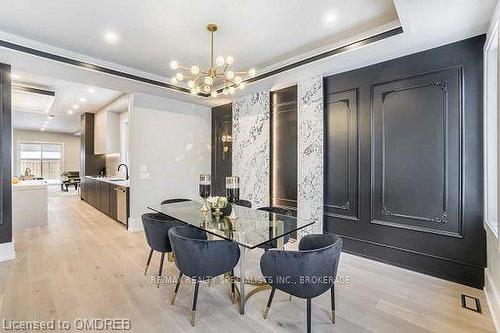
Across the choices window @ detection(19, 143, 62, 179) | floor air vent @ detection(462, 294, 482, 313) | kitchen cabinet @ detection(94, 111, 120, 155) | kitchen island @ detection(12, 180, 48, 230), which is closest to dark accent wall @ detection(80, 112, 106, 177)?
kitchen cabinet @ detection(94, 111, 120, 155)

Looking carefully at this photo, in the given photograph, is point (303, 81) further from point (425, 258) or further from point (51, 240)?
point (51, 240)

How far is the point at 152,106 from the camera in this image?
5.16 m

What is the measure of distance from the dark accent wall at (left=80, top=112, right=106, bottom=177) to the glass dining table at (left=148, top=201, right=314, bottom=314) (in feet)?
19.0

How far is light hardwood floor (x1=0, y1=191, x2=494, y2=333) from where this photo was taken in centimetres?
211

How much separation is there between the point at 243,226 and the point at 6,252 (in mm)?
3426

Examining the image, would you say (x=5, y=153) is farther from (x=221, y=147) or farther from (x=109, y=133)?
(x=221, y=147)

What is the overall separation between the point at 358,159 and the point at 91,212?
6458mm

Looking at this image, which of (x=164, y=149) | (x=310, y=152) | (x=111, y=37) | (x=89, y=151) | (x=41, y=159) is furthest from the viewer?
(x=41, y=159)

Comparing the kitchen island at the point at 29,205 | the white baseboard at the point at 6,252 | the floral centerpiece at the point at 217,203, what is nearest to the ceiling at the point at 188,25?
the floral centerpiece at the point at 217,203

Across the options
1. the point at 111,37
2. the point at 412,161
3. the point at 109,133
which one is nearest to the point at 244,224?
the point at 412,161

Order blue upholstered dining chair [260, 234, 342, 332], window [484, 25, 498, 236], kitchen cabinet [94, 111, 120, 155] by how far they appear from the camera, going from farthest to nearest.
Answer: kitchen cabinet [94, 111, 120, 155], window [484, 25, 498, 236], blue upholstered dining chair [260, 234, 342, 332]

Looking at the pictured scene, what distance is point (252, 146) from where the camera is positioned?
499 cm

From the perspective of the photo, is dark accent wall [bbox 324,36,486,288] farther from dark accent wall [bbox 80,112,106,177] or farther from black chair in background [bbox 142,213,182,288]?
dark accent wall [bbox 80,112,106,177]

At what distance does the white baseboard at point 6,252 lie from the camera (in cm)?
341
